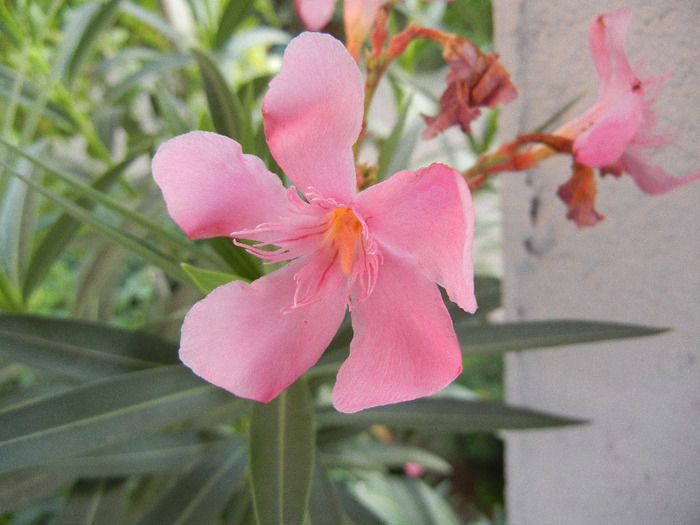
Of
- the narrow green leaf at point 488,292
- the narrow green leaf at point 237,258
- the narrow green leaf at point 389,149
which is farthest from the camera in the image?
the narrow green leaf at point 488,292

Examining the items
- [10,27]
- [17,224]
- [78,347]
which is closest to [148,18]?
[10,27]

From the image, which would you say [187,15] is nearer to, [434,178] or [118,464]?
[118,464]

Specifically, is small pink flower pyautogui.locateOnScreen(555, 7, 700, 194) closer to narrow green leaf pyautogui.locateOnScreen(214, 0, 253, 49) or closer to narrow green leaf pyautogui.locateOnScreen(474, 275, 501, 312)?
narrow green leaf pyautogui.locateOnScreen(474, 275, 501, 312)

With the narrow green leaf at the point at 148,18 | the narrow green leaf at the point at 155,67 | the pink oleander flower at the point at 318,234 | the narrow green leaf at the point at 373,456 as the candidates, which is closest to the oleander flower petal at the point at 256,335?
the pink oleander flower at the point at 318,234

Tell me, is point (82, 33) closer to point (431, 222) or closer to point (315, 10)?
point (315, 10)

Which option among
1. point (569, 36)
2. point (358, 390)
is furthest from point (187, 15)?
point (358, 390)

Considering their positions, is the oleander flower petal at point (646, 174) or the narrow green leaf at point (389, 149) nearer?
the oleander flower petal at point (646, 174)

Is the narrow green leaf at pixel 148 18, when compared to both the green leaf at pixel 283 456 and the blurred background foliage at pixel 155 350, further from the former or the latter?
the green leaf at pixel 283 456
